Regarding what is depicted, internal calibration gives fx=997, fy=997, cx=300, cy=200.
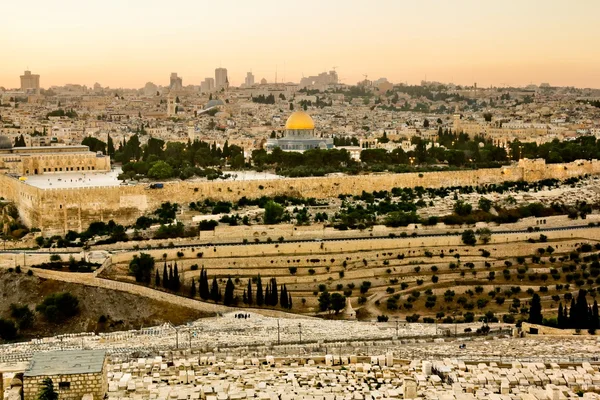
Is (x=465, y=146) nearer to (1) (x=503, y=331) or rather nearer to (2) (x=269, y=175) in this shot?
(2) (x=269, y=175)

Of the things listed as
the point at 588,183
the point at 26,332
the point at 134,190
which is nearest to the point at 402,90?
the point at 588,183

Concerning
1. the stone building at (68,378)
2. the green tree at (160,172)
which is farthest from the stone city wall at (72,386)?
the green tree at (160,172)

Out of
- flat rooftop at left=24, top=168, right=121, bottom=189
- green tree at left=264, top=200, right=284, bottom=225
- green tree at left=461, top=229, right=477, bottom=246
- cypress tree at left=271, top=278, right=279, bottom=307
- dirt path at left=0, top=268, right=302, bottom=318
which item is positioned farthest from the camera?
flat rooftop at left=24, top=168, right=121, bottom=189

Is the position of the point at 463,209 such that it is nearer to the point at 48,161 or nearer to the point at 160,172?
the point at 160,172

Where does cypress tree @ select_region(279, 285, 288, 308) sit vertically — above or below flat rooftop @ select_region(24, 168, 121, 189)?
below

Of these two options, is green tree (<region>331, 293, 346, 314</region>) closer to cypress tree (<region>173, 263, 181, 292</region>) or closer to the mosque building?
cypress tree (<region>173, 263, 181, 292</region>)

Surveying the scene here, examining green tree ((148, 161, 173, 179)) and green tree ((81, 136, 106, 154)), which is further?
green tree ((81, 136, 106, 154))

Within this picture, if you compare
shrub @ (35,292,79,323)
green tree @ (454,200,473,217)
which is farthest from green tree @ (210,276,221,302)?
green tree @ (454,200,473,217)
